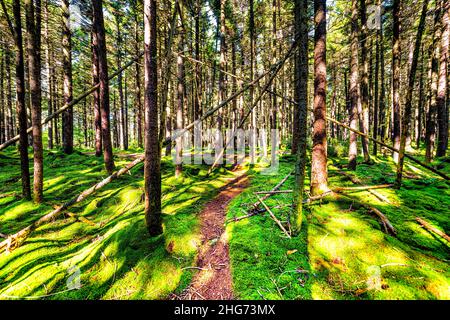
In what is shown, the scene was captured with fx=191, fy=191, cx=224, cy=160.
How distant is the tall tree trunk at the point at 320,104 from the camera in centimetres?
479

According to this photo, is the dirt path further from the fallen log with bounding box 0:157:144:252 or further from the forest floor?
the fallen log with bounding box 0:157:144:252

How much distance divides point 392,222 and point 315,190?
165 cm

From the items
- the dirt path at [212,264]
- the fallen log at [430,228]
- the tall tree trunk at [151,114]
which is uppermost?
the tall tree trunk at [151,114]

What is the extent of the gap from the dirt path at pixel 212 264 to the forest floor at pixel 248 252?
0.03 metres

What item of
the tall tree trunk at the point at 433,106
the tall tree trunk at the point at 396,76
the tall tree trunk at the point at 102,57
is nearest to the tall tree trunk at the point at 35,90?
the tall tree trunk at the point at 102,57

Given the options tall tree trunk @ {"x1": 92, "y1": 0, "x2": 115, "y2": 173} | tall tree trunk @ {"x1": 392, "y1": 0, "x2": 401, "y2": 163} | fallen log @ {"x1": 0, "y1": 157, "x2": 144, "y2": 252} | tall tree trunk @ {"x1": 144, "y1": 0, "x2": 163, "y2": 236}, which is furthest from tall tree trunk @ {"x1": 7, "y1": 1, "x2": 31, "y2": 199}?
tall tree trunk @ {"x1": 392, "y1": 0, "x2": 401, "y2": 163}

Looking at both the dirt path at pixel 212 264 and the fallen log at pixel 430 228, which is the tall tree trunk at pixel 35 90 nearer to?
the dirt path at pixel 212 264

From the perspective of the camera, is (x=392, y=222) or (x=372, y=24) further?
(x=372, y=24)

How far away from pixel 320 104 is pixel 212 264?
4.56 m

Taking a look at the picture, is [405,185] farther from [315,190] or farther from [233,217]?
[233,217]

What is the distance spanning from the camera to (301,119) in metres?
3.73

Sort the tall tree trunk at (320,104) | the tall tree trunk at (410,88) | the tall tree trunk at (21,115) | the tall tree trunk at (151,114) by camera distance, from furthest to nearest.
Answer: the tall tree trunk at (21,115), the tall tree trunk at (320,104), the tall tree trunk at (410,88), the tall tree trunk at (151,114)
